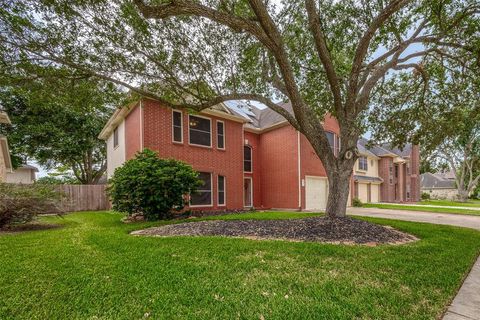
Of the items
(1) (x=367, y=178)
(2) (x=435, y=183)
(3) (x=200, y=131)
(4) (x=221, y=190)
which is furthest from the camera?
(2) (x=435, y=183)

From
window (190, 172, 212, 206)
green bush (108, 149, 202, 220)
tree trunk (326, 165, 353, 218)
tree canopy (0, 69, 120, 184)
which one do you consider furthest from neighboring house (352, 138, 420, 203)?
tree canopy (0, 69, 120, 184)

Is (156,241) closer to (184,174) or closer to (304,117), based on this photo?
(184,174)

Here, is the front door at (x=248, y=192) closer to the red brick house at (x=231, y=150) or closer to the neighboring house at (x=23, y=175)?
the red brick house at (x=231, y=150)

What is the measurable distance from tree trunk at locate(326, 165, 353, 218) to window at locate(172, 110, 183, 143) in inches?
298

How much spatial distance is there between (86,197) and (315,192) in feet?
46.1

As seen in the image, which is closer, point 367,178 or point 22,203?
point 22,203

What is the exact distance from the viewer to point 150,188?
827 centimetres

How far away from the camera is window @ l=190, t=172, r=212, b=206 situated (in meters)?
11.9

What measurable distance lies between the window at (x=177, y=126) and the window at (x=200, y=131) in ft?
1.64

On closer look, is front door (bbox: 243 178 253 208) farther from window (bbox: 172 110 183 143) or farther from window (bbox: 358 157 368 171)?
window (bbox: 358 157 368 171)

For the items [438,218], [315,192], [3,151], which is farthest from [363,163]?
[3,151]

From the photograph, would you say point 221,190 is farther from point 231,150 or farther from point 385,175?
point 385,175

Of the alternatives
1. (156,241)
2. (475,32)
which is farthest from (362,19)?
(156,241)

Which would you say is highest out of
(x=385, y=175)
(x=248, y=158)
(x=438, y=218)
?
(x=248, y=158)
